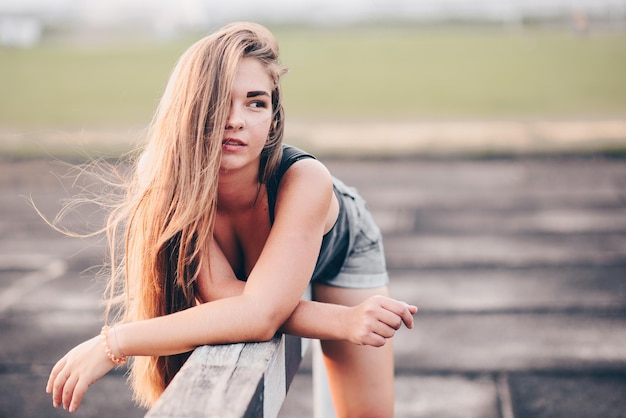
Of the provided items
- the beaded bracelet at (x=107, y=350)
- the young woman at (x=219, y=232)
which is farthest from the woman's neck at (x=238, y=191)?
the beaded bracelet at (x=107, y=350)

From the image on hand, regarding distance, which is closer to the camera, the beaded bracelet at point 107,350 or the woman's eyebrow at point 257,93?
the beaded bracelet at point 107,350

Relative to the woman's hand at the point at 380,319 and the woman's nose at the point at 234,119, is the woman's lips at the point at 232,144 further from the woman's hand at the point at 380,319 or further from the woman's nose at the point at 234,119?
the woman's hand at the point at 380,319

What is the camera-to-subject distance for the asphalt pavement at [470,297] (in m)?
3.45

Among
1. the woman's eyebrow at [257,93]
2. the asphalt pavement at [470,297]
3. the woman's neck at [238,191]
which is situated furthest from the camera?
the asphalt pavement at [470,297]

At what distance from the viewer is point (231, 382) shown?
1.39 m

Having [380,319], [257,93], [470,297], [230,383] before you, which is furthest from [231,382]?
[470,297]

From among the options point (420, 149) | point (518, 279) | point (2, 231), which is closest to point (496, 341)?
point (518, 279)

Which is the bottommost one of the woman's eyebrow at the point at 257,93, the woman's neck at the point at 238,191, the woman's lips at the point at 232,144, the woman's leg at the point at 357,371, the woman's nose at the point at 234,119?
the woman's leg at the point at 357,371

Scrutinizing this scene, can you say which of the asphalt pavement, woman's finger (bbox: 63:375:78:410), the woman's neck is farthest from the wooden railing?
the asphalt pavement

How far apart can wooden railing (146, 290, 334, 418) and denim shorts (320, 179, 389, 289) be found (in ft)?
1.65

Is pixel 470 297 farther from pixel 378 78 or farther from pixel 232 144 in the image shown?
pixel 378 78

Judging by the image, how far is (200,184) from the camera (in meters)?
1.82

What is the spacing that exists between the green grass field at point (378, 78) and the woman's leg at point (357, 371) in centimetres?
1223

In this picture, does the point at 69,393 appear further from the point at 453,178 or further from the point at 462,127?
the point at 462,127
